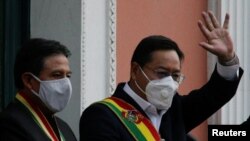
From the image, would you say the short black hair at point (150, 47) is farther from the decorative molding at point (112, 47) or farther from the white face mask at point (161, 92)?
the decorative molding at point (112, 47)

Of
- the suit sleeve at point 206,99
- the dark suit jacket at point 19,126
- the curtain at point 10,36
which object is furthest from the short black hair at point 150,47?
the curtain at point 10,36

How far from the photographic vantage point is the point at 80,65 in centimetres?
828

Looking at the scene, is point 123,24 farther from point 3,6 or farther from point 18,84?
point 18,84

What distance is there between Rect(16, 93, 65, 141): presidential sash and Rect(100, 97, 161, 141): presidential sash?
31 centimetres

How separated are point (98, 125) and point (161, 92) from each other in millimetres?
413

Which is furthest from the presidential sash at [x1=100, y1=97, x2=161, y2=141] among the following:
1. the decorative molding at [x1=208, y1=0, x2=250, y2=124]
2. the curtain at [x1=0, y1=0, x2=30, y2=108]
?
the decorative molding at [x1=208, y1=0, x2=250, y2=124]

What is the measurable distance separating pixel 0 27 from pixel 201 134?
2.16 m

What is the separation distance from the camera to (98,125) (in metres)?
5.63

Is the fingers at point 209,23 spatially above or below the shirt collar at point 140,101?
above

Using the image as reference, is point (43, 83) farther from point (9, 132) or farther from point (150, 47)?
point (150, 47)

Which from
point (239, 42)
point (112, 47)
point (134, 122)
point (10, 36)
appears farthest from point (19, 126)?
point (239, 42)

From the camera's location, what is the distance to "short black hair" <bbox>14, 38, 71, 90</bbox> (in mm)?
5852

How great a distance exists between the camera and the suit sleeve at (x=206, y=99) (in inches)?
237

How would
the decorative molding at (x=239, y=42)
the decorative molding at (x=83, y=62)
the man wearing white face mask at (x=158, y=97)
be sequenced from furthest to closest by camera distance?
the decorative molding at (x=239, y=42) < the decorative molding at (x=83, y=62) < the man wearing white face mask at (x=158, y=97)
